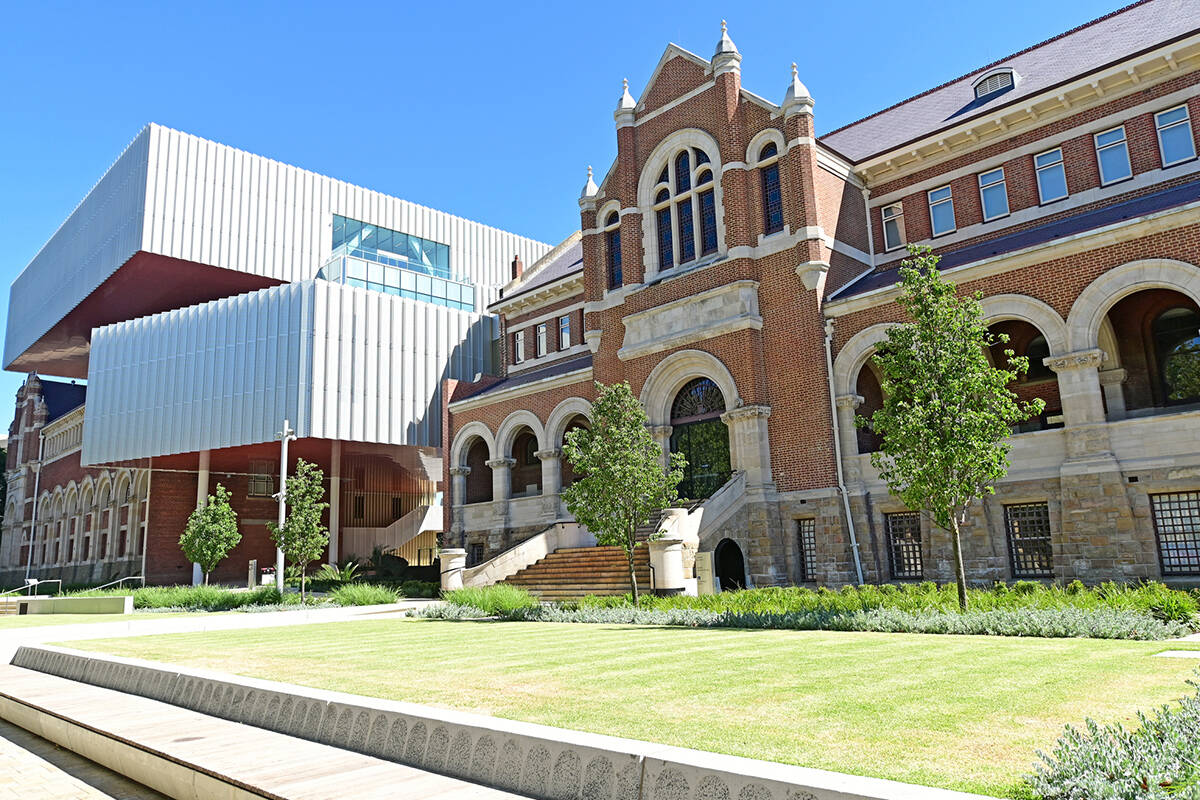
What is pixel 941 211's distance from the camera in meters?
26.7

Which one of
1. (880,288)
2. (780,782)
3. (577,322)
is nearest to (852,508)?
(880,288)

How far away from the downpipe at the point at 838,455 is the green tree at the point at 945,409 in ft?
23.5

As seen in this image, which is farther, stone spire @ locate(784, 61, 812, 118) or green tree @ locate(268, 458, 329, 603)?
green tree @ locate(268, 458, 329, 603)

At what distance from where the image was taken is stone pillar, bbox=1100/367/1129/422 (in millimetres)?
19875

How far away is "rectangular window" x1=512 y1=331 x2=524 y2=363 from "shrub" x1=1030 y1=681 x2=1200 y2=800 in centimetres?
3622

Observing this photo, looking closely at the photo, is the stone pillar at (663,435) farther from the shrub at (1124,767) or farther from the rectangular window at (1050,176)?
the shrub at (1124,767)

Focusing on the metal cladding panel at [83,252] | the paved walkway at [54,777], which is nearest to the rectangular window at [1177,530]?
the paved walkway at [54,777]

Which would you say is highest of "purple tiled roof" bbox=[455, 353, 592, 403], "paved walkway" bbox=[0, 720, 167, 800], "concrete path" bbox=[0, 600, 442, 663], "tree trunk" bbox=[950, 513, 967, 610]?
"purple tiled roof" bbox=[455, 353, 592, 403]

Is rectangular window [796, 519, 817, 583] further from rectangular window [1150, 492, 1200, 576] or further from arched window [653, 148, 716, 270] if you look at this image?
arched window [653, 148, 716, 270]

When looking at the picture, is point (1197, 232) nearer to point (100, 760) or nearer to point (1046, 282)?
point (1046, 282)

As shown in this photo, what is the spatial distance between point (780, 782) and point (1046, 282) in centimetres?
2003

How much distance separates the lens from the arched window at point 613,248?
32125mm

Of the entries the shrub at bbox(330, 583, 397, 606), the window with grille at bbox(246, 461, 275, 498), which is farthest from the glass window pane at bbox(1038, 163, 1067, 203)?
the window with grille at bbox(246, 461, 275, 498)

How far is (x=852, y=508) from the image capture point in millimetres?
23484
